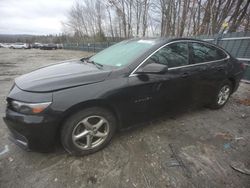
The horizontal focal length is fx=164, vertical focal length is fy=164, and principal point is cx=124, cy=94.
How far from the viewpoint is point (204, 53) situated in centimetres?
311

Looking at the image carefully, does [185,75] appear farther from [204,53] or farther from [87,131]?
[87,131]

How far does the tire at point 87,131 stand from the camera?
1.96 metres

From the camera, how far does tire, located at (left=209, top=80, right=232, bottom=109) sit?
3435 mm

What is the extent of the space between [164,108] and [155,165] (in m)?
0.94

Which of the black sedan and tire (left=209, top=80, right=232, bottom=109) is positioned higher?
the black sedan

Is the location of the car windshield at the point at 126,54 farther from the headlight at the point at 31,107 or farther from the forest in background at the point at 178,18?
the forest in background at the point at 178,18

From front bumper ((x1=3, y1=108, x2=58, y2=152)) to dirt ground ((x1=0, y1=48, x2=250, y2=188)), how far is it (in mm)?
317

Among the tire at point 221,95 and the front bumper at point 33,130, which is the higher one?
the front bumper at point 33,130

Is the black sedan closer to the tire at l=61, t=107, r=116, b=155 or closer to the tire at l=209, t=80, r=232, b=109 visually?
the tire at l=61, t=107, r=116, b=155

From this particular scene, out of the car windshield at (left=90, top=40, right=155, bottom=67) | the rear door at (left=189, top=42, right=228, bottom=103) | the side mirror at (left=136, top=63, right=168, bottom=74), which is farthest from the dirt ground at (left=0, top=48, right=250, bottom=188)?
the car windshield at (left=90, top=40, right=155, bottom=67)

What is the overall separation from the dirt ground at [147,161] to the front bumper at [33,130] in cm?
32

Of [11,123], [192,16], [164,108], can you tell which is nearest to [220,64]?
[164,108]

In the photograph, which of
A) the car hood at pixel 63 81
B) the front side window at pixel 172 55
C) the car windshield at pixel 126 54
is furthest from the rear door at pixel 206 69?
the car hood at pixel 63 81

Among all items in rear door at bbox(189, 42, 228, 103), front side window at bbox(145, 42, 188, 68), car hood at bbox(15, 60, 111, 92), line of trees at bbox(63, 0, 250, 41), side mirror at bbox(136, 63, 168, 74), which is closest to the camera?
car hood at bbox(15, 60, 111, 92)
